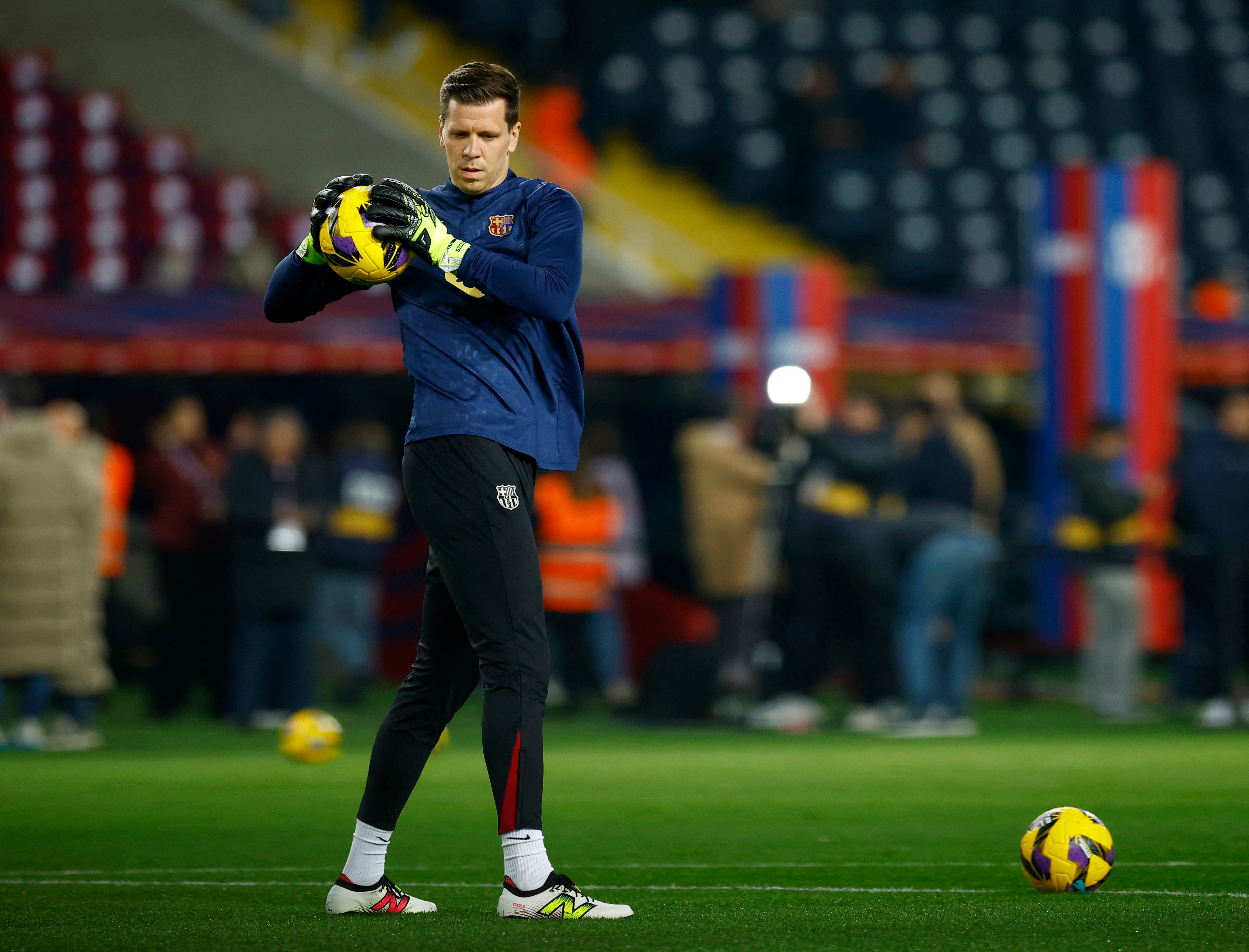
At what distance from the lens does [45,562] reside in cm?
960

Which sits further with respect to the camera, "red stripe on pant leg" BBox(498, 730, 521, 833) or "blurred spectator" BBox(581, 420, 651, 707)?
"blurred spectator" BBox(581, 420, 651, 707)

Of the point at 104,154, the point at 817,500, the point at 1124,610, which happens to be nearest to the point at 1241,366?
the point at 1124,610

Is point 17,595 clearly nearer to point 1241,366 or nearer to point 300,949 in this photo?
point 300,949

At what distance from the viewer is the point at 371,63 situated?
1888cm

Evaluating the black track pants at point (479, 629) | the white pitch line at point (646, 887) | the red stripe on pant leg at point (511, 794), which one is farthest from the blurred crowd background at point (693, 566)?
the red stripe on pant leg at point (511, 794)

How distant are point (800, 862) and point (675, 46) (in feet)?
52.6

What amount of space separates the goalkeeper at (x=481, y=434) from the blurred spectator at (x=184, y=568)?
7.21 meters

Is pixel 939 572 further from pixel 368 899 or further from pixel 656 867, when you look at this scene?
pixel 368 899

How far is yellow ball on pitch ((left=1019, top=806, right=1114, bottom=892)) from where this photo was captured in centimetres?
466

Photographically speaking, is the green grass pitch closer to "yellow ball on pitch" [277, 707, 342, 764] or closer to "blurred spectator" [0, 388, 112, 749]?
"yellow ball on pitch" [277, 707, 342, 764]

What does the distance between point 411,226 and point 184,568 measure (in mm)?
7840

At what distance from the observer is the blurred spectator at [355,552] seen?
12008 millimetres

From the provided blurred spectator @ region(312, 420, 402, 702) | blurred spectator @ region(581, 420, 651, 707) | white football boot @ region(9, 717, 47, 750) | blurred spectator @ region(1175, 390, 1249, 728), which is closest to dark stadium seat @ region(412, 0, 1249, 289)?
blurred spectator @ region(581, 420, 651, 707)

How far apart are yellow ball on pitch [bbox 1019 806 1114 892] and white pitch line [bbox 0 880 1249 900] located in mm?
65
